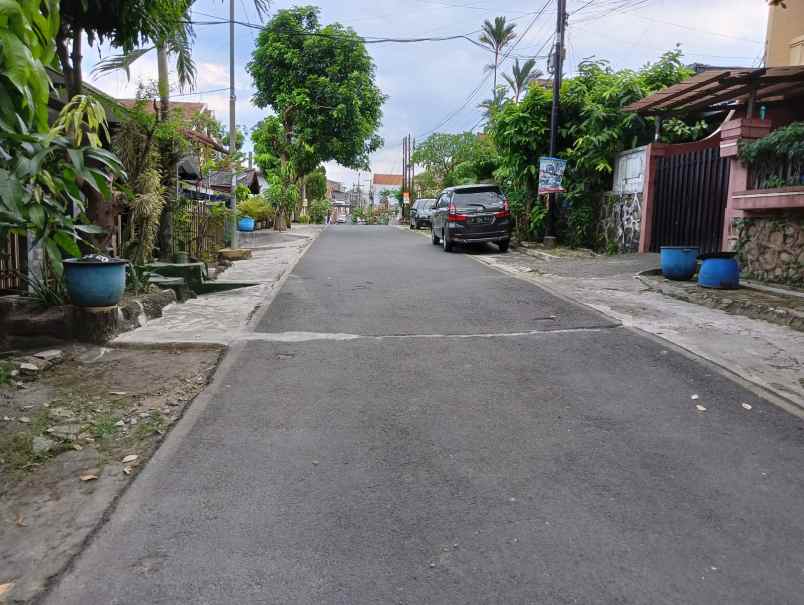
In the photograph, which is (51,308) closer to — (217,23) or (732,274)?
(732,274)

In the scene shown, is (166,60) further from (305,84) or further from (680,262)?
(305,84)

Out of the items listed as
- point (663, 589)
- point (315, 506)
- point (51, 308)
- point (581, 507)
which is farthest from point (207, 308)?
point (663, 589)

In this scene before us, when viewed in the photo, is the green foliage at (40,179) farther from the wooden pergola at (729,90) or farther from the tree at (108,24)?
the wooden pergola at (729,90)

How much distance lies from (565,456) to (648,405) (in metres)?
1.35

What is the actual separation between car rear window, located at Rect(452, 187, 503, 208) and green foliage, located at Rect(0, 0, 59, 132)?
54.2 ft

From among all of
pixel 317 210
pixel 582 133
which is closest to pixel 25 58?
pixel 582 133

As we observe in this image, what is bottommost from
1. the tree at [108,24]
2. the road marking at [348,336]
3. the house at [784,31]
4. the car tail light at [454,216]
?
the road marking at [348,336]

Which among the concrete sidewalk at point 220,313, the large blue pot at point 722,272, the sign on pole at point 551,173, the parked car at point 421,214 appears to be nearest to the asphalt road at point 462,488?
the concrete sidewalk at point 220,313

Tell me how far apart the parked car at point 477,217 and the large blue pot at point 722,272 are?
838 cm

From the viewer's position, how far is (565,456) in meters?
4.17

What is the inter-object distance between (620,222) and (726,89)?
4.65 m

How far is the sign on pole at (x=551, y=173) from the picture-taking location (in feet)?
56.5

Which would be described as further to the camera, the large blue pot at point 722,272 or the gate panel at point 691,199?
the gate panel at point 691,199

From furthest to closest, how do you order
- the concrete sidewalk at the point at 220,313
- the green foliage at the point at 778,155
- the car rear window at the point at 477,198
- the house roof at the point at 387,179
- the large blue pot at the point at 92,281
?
the house roof at the point at 387,179 → the car rear window at the point at 477,198 → the green foliage at the point at 778,155 → the concrete sidewalk at the point at 220,313 → the large blue pot at the point at 92,281
